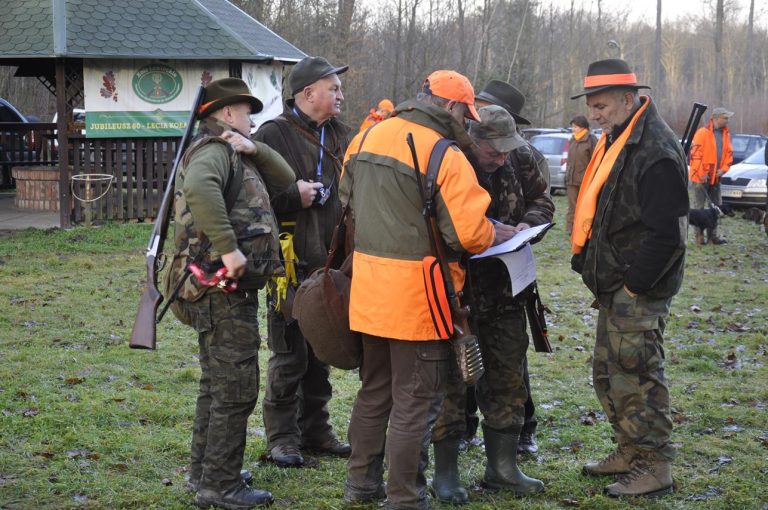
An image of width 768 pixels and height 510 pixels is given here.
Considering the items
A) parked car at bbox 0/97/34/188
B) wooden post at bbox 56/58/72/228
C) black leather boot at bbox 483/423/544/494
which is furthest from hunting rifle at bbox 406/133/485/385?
parked car at bbox 0/97/34/188

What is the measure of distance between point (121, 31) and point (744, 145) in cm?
1793

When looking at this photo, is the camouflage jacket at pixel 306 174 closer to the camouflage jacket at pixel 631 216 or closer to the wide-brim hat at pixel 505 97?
the wide-brim hat at pixel 505 97

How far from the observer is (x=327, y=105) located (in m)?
5.41

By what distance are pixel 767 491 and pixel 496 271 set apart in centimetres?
190

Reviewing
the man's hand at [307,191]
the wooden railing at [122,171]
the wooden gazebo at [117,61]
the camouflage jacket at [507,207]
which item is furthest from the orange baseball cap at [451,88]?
the wooden railing at [122,171]

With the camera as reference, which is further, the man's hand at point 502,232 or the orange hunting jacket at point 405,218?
the man's hand at point 502,232

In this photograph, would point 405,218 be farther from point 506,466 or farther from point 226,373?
point 506,466

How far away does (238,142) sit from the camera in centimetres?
457

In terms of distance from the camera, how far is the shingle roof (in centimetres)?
1451

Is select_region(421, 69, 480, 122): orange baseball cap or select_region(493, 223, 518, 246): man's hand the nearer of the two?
select_region(421, 69, 480, 122): orange baseball cap

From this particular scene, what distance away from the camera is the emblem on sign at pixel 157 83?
15.2 meters

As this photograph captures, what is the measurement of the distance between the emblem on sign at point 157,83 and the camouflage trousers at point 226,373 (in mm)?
11414

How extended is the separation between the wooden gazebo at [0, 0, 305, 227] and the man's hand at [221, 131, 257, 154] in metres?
10.8

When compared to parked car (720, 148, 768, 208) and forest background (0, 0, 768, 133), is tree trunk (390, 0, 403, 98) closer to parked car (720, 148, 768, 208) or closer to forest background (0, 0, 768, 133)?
forest background (0, 0, 768, 133)
